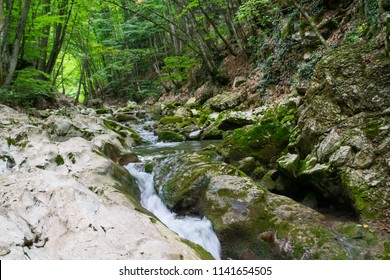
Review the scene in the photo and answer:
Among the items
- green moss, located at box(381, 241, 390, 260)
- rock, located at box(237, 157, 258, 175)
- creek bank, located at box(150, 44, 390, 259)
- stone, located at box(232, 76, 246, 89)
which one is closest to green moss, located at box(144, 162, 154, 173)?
creek bank, located at box(150, 44, 390, 259)

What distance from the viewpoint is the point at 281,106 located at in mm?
8672

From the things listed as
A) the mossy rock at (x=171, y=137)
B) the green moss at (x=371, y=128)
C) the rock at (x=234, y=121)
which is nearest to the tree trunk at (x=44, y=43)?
the mossy rock at (x=171, y=137)

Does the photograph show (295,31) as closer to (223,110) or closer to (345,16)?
(345,16)

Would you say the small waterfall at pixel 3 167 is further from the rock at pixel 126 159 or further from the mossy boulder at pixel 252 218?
the mossy boulder at pixel 252 218

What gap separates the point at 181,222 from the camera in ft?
16.4

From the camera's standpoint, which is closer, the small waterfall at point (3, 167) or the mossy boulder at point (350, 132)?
the mossy boulder at point (350, 132)

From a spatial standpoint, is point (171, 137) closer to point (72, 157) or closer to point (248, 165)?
point (248, 165)

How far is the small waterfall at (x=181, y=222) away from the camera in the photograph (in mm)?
4402

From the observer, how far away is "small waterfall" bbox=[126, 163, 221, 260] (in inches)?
173

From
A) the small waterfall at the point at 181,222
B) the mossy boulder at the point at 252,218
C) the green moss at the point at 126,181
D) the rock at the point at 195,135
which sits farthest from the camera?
the rock at the point at 195,135

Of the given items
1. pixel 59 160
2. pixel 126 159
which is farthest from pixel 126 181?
pixel 126 159

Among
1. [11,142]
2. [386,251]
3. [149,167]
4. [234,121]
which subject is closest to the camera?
[386,251]

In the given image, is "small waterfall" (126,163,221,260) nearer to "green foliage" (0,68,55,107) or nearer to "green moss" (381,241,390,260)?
"green moss" (381,241,390,260)

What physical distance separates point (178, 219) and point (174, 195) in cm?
50
